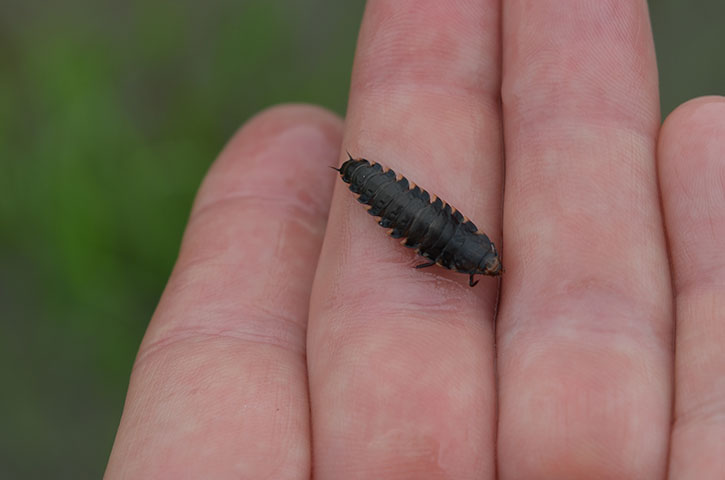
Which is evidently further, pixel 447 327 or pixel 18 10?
pixel 18 10

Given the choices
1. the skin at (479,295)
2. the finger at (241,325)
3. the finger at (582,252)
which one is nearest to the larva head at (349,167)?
the skin at (479,295)

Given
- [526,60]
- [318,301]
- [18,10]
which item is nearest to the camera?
[318,301]

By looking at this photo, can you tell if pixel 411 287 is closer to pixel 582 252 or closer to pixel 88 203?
pixel 582 252

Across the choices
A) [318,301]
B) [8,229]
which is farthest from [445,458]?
[8,229]

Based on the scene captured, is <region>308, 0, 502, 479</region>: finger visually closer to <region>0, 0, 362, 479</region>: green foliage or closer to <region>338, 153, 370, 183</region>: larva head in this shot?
<region>338, 153, 370, 183</region>: larva head

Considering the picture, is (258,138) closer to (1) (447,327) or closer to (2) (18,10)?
(1) (447,327)

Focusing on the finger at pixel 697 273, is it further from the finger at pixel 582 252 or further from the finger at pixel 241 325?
the finger at pixel 241 325

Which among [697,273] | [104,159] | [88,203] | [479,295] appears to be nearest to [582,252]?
[697,273]
